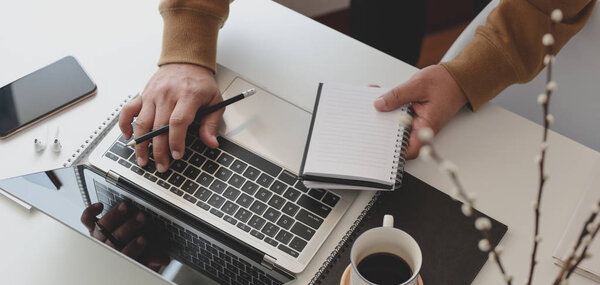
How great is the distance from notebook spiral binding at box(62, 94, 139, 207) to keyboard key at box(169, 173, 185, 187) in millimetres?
125

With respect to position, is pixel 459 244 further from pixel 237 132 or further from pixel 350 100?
pixel 237 132

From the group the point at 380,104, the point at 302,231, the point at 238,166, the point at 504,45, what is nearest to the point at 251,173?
the point at 238,166

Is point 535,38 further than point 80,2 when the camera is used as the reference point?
No

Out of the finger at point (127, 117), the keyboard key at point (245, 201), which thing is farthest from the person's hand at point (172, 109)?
the keyboard key at point (245, 201)

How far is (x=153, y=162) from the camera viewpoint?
37.8 inches

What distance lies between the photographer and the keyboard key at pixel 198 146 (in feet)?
3.19

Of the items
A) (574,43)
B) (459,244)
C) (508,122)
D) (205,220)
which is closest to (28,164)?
(205,220)

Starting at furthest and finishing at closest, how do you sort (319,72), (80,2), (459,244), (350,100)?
1. (80,2)
2. (319,72)
3. (350,100)
4. (459,244)

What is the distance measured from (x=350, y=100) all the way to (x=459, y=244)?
0.28 metres

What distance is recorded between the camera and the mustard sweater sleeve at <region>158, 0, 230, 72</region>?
1.06 m

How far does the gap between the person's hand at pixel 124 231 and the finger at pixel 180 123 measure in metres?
0.11

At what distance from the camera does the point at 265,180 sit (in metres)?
0.94

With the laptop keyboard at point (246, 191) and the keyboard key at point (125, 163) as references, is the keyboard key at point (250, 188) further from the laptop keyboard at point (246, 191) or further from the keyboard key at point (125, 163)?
the keyboard key at point (125, 163)

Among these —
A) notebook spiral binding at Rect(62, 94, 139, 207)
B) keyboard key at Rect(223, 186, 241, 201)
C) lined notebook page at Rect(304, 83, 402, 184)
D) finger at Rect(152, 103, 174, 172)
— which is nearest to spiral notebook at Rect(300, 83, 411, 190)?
lined notebook page at Rect(304, 83, 402, 184)
